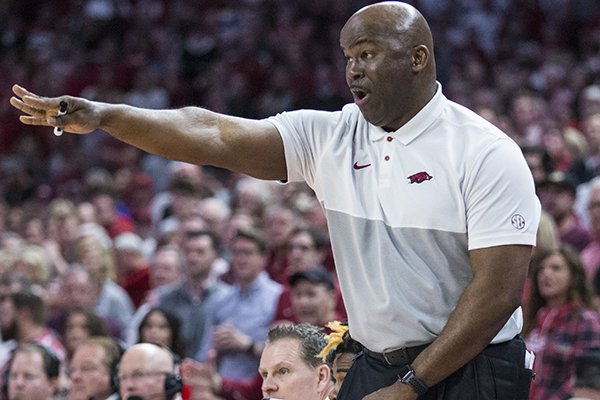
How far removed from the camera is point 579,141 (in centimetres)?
866

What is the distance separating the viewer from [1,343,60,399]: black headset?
20.1ft

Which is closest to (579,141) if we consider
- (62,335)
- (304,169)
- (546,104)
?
(546,104)

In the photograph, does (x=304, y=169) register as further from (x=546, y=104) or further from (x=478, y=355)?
(x=546, y=104)

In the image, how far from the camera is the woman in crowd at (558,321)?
5.36 metres

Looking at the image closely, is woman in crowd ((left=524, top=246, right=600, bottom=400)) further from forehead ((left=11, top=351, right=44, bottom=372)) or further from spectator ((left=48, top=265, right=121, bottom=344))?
spectator ((left=48, top=265, right=121, bottom=344))

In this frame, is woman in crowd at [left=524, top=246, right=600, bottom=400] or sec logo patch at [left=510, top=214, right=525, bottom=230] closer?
sec logo patch at [left=510, top=214, right=525, bottom=230]

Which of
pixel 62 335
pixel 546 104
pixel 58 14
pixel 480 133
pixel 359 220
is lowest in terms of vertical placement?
pixel 62 335

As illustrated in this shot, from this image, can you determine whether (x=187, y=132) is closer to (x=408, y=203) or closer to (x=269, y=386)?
(x=408, y=203)

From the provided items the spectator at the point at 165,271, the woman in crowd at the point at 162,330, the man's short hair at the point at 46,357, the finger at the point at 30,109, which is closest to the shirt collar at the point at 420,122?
the finger at the point at 30,109

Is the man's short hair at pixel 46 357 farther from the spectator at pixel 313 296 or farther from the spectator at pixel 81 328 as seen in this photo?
the spectator at pixel 313 296

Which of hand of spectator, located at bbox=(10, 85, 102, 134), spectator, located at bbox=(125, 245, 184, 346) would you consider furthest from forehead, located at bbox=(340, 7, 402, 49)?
spectator, located at bbox=(125, 245, 184, 346)

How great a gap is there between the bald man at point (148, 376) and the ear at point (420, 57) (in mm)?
2801

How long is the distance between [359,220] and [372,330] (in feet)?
0.94

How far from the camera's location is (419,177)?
3.00 meters
